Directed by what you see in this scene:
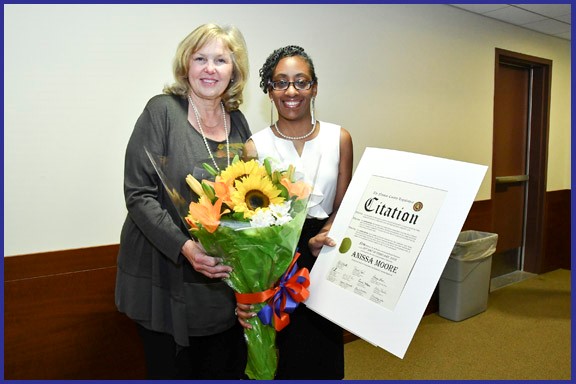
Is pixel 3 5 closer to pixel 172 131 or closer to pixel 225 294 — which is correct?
pixel 172 131

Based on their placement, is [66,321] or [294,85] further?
[66,321]

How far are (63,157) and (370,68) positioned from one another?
6.65 feet

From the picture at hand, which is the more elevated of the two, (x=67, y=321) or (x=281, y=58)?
(x=281, y=58)

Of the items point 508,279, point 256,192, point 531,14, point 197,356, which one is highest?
point 531,14

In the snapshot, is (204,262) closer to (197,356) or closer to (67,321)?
(197,356)

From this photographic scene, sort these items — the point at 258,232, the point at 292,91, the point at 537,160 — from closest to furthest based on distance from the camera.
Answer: the point at 258,232, the point at 292,91, the point at 537,160

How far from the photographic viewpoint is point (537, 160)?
187 inches

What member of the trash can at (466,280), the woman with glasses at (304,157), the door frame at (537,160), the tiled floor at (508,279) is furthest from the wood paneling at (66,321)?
the door frame at (537,160)

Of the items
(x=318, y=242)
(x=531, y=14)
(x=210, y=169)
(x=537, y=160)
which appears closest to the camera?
(x=210, y=169)

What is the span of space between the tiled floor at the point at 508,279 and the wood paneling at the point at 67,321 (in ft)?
11.2

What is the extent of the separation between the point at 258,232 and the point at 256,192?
10 cm

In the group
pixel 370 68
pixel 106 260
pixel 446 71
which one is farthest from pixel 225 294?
pixel 446 71

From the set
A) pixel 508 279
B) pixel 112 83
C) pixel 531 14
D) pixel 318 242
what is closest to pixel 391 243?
pixel 318 242

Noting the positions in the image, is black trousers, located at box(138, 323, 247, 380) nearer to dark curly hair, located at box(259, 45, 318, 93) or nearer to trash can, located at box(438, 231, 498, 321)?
dark curly hair, located at box(259, 45, 318, 93)
